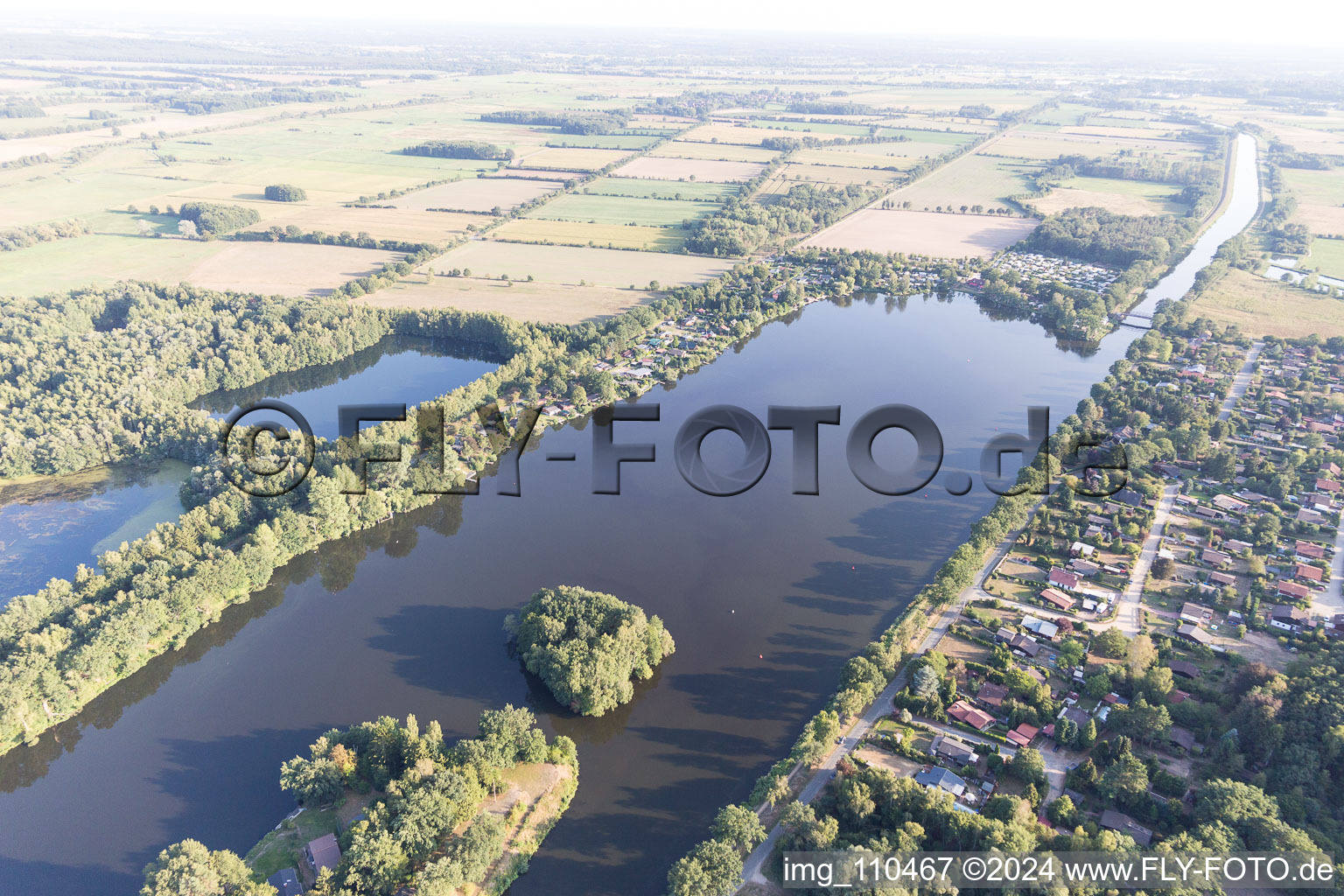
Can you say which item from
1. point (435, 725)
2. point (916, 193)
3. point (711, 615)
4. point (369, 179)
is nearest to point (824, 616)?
point (711, 615)

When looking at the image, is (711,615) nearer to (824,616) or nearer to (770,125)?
(824,616)

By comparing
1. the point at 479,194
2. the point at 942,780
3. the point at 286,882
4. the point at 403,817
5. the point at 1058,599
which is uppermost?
the point at 479,194

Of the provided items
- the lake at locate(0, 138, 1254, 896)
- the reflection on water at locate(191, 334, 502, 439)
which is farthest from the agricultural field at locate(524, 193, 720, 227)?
the lake at locate(0, 138, 1254, 896)

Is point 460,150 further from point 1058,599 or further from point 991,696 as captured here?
point 991,696

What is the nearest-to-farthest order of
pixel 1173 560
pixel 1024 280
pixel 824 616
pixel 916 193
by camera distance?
pixel 824 616 → pixel 1173 560 → pixel 1024 280 → pixel 916 193

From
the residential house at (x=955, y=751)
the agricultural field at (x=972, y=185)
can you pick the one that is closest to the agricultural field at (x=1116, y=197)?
the agricultural field at (x=972, y=185)

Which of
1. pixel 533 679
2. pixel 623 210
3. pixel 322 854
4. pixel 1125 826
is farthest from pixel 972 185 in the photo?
pixel 322 854
